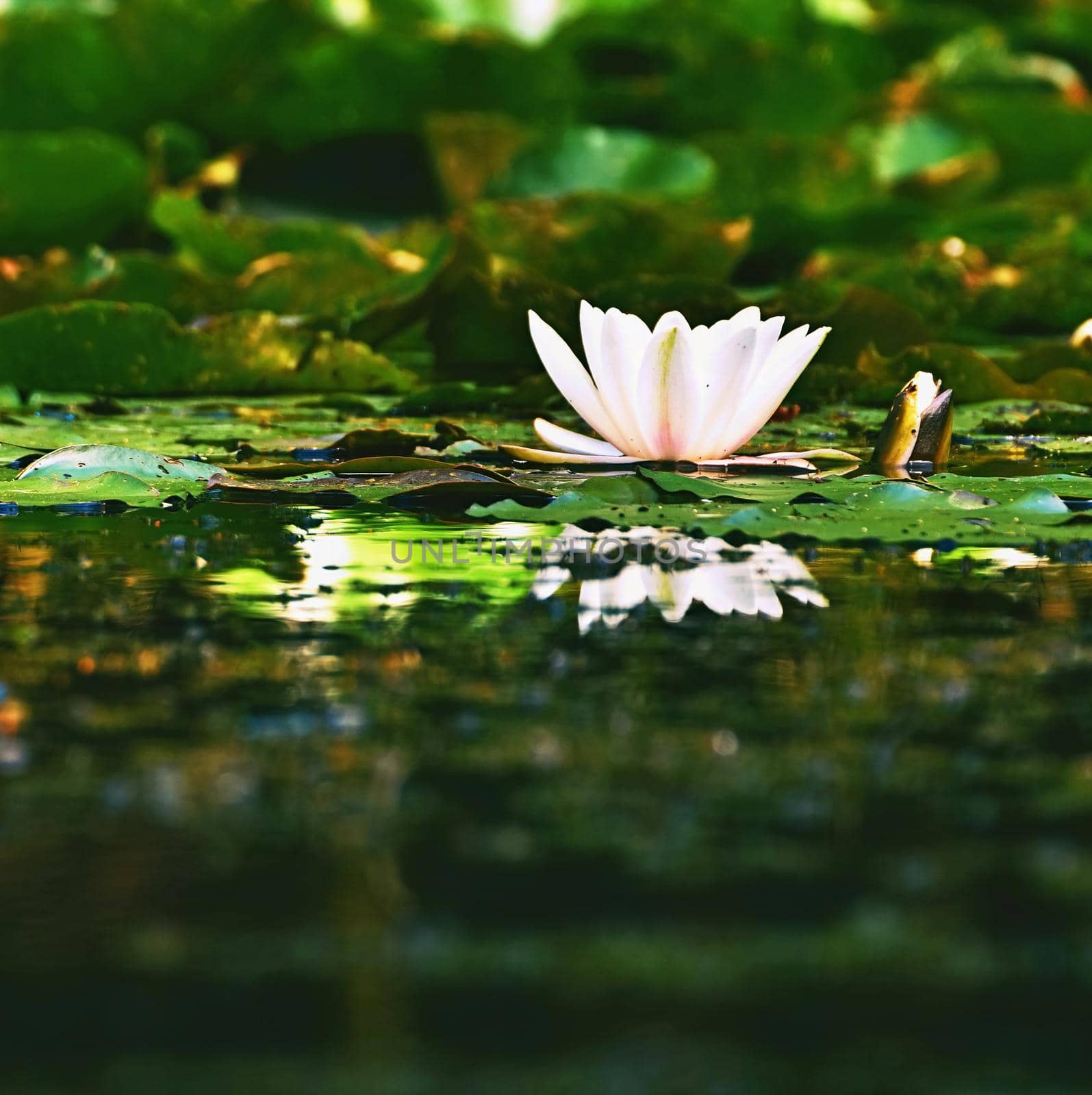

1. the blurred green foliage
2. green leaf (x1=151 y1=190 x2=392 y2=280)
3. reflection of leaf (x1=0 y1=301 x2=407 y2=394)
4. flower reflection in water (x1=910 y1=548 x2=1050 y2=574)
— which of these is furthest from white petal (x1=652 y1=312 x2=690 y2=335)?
green leaf (x1=151 y1=190 x2=392 y2=280)

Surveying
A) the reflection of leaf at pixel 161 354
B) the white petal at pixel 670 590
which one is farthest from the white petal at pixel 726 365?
the reflection of leaf at pixel 161 354

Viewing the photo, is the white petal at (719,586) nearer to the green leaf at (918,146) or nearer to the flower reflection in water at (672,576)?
the flower reflection in water at (672,576)

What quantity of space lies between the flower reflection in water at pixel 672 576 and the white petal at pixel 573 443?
0.49 m

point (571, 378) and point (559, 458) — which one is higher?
point (571, 378)

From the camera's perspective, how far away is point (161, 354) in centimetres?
342

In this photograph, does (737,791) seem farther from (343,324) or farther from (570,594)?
(343,324)

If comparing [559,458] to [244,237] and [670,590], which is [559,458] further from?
[244,237]

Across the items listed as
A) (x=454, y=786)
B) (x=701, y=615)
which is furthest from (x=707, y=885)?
(x=701, y=615)

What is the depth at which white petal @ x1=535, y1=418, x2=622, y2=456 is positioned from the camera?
2543mm

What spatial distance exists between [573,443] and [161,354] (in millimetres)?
1206

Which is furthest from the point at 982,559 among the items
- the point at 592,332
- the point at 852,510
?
the point at 592,332

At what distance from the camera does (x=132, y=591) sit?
1.72 m

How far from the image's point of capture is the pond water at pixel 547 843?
2.42 ft

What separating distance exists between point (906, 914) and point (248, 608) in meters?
0.90
